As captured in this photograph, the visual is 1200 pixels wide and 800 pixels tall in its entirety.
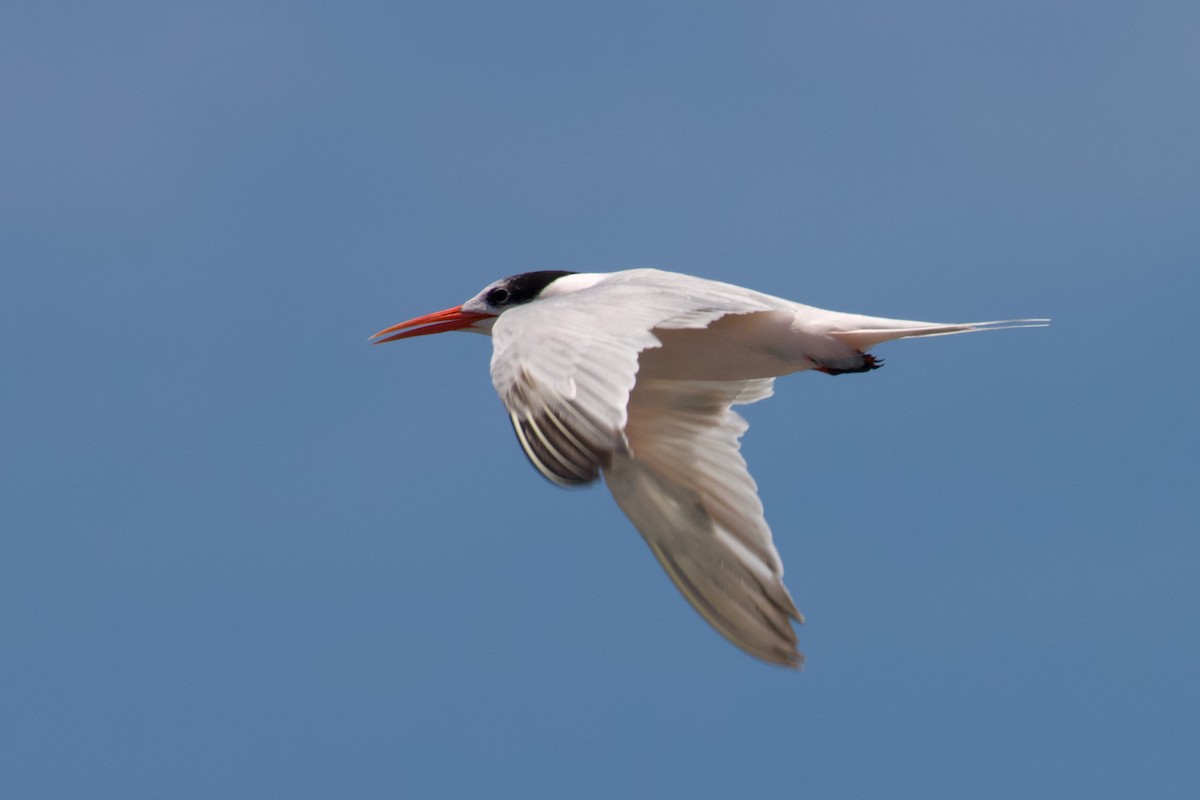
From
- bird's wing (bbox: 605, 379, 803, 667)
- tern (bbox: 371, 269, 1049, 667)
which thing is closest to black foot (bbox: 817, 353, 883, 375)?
tern (bbox: 371, 269, 1049, 667)

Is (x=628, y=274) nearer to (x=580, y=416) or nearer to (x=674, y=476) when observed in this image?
(x=674, y=476)

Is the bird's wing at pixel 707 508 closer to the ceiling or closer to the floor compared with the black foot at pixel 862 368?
closer to the floor

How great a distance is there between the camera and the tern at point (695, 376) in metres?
6.96

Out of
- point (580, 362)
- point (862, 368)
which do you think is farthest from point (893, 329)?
point (580, 362)

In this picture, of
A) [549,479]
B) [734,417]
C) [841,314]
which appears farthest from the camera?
[734,417]

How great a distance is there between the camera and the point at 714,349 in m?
8.90

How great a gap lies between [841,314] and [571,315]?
2093 mm

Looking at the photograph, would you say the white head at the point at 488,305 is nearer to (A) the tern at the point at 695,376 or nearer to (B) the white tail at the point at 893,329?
(A) the tern at the point at 695,376

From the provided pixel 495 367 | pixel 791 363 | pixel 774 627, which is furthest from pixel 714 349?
pixel 495 367

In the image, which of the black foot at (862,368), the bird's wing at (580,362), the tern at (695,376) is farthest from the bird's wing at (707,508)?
the bird's wing at (580,362)

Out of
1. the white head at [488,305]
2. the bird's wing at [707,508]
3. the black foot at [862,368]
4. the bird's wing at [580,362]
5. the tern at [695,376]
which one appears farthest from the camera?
the white head at [488,305]

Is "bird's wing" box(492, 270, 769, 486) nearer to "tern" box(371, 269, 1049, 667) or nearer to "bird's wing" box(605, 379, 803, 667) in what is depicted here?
"tern" box(371, 269, 1049, 667)

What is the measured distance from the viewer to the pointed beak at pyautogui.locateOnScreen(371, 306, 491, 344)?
34.2ft

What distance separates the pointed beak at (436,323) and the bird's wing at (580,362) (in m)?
2.36
